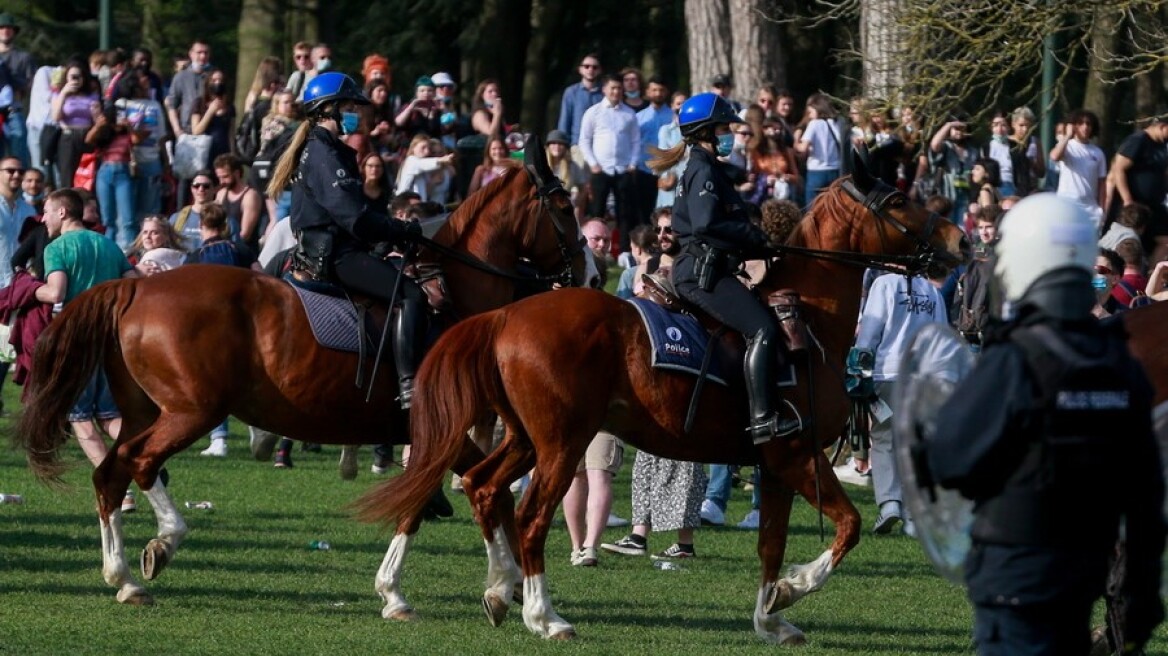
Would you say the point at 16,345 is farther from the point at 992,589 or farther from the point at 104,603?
the point at 992,589

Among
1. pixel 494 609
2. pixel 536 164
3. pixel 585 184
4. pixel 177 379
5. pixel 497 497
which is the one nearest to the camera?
pixel 494 609

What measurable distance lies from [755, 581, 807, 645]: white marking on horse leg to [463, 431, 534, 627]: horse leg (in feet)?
4.26

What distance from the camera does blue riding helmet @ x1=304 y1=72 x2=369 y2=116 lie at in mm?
10844

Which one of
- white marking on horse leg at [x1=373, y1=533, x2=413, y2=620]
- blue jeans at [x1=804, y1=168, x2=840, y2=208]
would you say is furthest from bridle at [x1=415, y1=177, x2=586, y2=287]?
blue jeans at [x1=804, y1=168, x2=840, y2=208]

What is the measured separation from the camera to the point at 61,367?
10531mm

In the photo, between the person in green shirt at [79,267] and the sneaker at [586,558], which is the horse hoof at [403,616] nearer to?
the sneaker at [586,558]

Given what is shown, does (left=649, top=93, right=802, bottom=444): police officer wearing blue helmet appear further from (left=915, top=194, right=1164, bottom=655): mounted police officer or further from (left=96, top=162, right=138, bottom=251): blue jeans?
(left=96, top=162, right=138, bottom=251): blue jeans

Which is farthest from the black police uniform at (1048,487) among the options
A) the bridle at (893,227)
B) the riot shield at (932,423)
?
the bridle at (893,227)

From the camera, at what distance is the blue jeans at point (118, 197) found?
22516 millimetres

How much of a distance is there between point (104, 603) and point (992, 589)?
20.4ft

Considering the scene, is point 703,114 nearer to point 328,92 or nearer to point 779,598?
point 328,92

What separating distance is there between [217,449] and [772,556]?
8356mm

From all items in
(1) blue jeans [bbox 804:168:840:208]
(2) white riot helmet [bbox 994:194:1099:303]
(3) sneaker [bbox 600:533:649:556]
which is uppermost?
(2) white riot helmet [bbox 994:194:1099:303]

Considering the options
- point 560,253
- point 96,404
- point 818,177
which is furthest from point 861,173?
point 818,177
